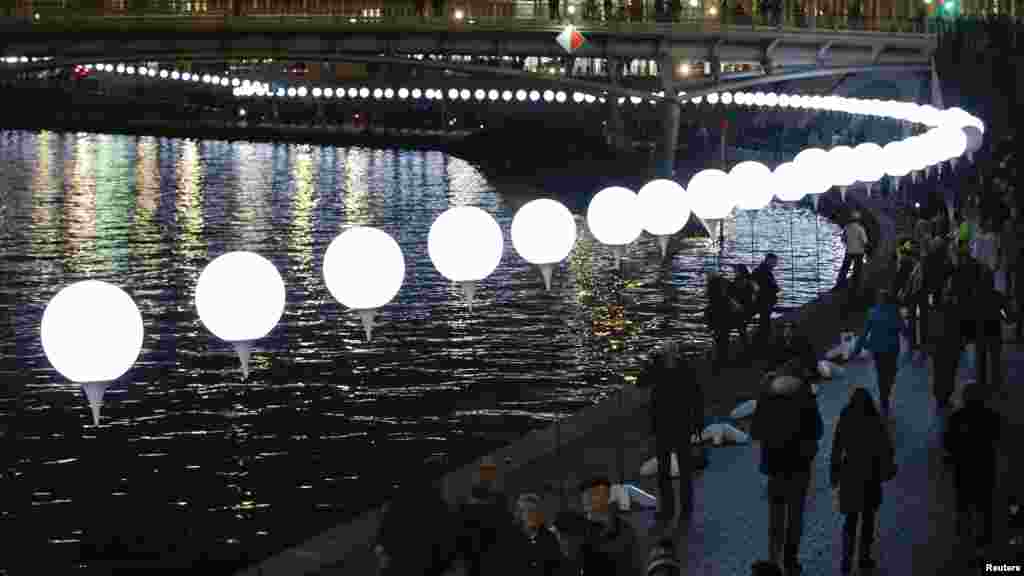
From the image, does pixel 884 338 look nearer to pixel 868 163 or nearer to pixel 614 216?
pixel 614 216

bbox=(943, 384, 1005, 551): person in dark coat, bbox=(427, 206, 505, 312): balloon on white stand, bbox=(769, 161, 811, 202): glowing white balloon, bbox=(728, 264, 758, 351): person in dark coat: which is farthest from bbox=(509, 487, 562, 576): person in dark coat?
bbox=(769, 161, 811, 202): glowing white balloon

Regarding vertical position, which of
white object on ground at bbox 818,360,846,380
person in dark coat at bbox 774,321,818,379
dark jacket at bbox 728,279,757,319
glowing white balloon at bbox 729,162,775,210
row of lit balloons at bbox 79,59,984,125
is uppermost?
row of lit balloons at bbox 79,59,984,125

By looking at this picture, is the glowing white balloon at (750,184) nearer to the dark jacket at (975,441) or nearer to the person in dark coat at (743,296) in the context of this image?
the person in dark coat at (743,296)

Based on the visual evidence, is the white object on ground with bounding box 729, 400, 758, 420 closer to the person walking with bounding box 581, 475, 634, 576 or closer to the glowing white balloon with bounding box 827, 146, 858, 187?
the person walking with bounding box 581, 475, 634, 576

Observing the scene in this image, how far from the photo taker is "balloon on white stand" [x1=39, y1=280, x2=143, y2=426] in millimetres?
10062

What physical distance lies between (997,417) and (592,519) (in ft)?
12.1

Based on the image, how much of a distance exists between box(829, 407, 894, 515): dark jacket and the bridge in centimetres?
4309

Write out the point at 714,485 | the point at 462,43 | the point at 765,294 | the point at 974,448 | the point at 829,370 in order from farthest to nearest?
the point at 462,43 → the point at 765,294 → the point at 829,370 → the point at 714,485 → the point at 974,448

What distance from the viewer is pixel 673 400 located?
11.8 m

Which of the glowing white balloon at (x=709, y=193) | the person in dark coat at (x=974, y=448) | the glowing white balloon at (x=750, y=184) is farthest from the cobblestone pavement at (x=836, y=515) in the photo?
the glowing white balloon at (x=750, y=184)

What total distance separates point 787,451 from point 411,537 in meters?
2.86

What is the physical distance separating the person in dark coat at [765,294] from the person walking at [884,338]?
4.04 meters

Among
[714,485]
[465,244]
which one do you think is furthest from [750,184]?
[714,485]

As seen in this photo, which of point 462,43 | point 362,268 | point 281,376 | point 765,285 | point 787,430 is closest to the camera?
point 787,430
